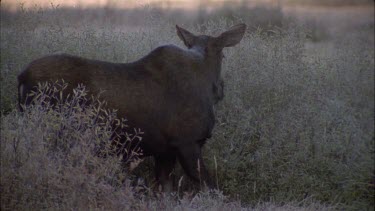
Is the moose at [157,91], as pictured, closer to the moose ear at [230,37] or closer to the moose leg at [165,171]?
the moose leg at [165,171]

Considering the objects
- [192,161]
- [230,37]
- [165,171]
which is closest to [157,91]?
[192,161]

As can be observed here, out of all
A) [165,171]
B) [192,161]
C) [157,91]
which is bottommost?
[165,171]

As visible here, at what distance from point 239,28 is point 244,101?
3.72 ft

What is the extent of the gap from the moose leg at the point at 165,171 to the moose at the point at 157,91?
11 cm

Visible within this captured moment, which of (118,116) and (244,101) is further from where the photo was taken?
(244,101)

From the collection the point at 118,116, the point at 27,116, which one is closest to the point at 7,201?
the point at 27,116

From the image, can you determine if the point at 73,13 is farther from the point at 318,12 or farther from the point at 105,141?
the point at 318,12

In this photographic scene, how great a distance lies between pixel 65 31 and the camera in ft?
32.0

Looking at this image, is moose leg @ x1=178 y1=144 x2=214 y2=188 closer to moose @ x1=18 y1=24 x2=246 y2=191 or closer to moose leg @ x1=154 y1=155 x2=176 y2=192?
moose @ x1=18 y1=24 x2=246 y2=191

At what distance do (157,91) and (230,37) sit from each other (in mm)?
1321

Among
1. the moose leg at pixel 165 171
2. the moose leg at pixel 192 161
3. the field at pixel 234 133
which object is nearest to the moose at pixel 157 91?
the moose leg at pixel 192 161

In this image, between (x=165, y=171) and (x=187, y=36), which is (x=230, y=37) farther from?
(x=165, y=171)

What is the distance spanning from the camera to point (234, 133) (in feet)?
26.0

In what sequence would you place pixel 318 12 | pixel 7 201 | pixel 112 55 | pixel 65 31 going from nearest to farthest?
pixel 7 201 → pixel 112 55 → pixel 65 31 → pixel 318 12
